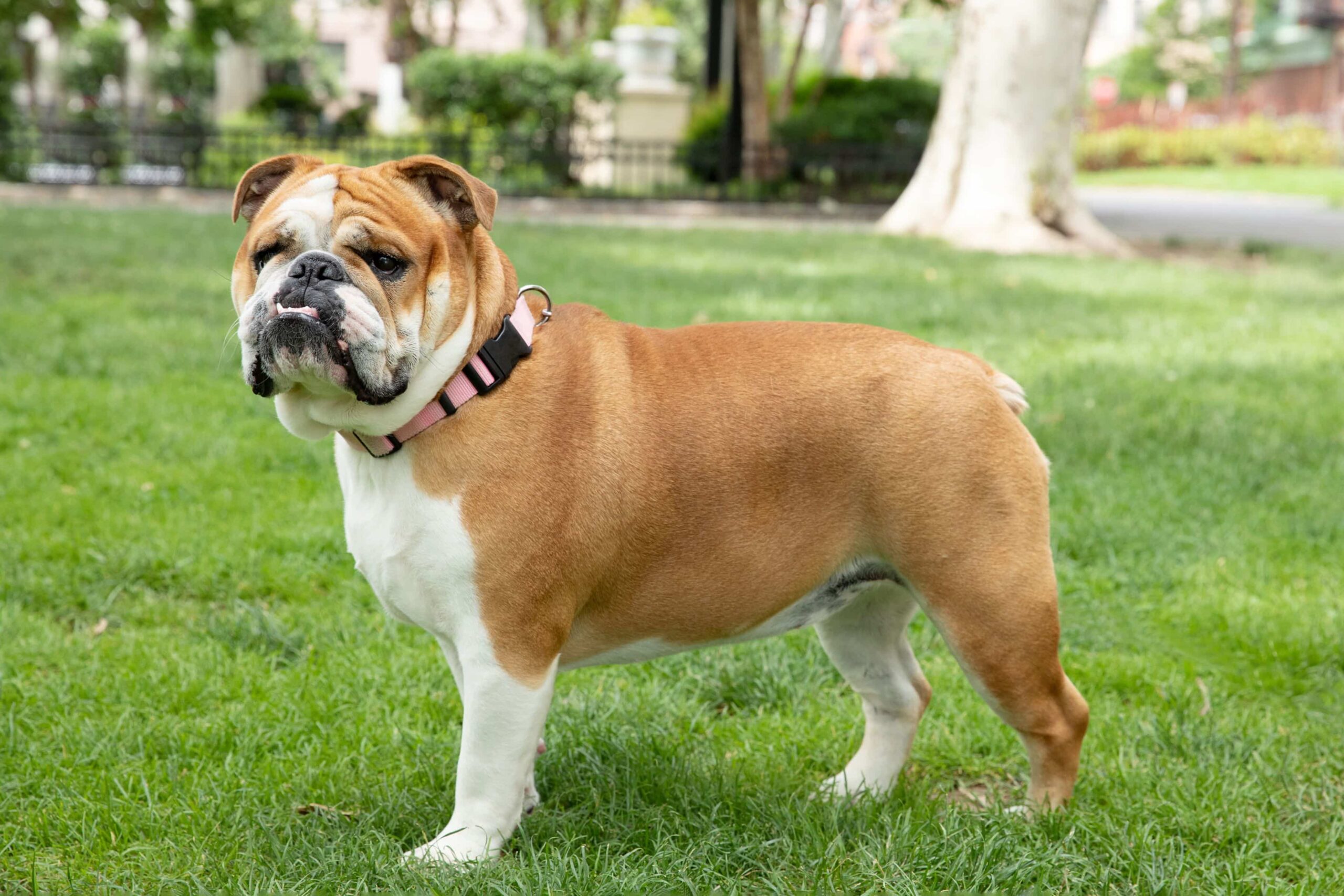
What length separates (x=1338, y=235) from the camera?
18.6 metres

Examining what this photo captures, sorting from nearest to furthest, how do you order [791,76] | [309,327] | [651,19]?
[309,327]
[791,76]
[651,19]

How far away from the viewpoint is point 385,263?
2670 millimetres

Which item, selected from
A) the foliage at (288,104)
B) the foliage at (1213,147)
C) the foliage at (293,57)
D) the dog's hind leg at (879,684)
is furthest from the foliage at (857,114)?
the foliage at (1213,147)

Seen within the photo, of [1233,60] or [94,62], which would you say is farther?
[1233,60]

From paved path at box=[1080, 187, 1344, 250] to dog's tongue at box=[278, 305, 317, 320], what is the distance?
52.6 feet

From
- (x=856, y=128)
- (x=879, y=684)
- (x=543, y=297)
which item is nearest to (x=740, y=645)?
(x=879, y=684)

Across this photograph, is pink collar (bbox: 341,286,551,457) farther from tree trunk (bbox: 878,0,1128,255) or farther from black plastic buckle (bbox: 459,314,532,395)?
tree trunk (bbox: 878,0,1128,255)

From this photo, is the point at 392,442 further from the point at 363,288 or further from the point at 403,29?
the point at 403,29

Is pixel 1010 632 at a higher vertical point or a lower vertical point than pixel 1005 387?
lower

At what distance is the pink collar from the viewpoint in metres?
2.73

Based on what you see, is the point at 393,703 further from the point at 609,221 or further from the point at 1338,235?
the point at 1338,235

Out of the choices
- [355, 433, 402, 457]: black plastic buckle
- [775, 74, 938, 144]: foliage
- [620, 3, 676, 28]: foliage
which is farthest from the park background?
[620, 3, 676, 28]: foliage

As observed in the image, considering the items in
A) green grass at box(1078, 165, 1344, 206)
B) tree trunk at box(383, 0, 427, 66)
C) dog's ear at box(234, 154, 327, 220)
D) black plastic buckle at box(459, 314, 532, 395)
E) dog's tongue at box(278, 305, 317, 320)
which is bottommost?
green grass at box(1078, 165, 1344, 206)

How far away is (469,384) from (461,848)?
104 cm
